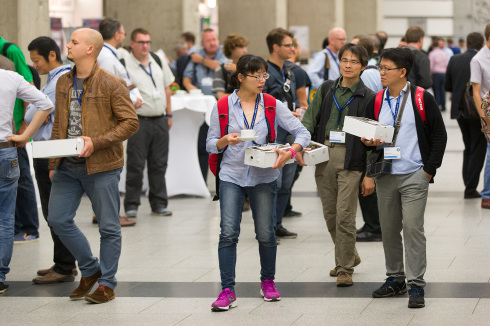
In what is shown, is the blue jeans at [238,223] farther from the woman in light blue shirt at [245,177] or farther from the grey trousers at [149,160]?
the grey trousers at [149,160]

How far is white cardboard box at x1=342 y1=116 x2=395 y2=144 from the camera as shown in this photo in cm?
605

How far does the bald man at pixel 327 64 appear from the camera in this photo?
38.9ft

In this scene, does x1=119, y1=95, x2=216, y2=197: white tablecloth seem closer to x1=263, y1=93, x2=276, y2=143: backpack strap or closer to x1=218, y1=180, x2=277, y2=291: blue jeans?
x1=263, y1=93, x2=276, y2=143: backpack strap

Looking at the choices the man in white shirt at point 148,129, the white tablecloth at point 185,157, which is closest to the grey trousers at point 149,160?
the man in white shirt at point 148,129

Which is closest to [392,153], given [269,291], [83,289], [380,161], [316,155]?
[380,161]

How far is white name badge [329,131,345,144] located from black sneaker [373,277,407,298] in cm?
109

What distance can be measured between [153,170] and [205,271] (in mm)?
3385

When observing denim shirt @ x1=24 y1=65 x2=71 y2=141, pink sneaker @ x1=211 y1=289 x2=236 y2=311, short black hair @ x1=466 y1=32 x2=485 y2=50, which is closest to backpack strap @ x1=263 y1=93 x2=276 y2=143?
pink sneaker @ x1=211 y1=289 x2=236 y2=311

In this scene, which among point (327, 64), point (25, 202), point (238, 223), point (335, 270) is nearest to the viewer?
Result: point (238, 223)

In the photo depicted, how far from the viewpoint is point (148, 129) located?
34.4ft

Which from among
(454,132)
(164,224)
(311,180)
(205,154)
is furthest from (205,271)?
(454,132)

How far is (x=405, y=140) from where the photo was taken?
6230 millimetres

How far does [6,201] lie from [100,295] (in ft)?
3.62

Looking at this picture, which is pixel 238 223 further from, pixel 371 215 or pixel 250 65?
pixel 371 215
